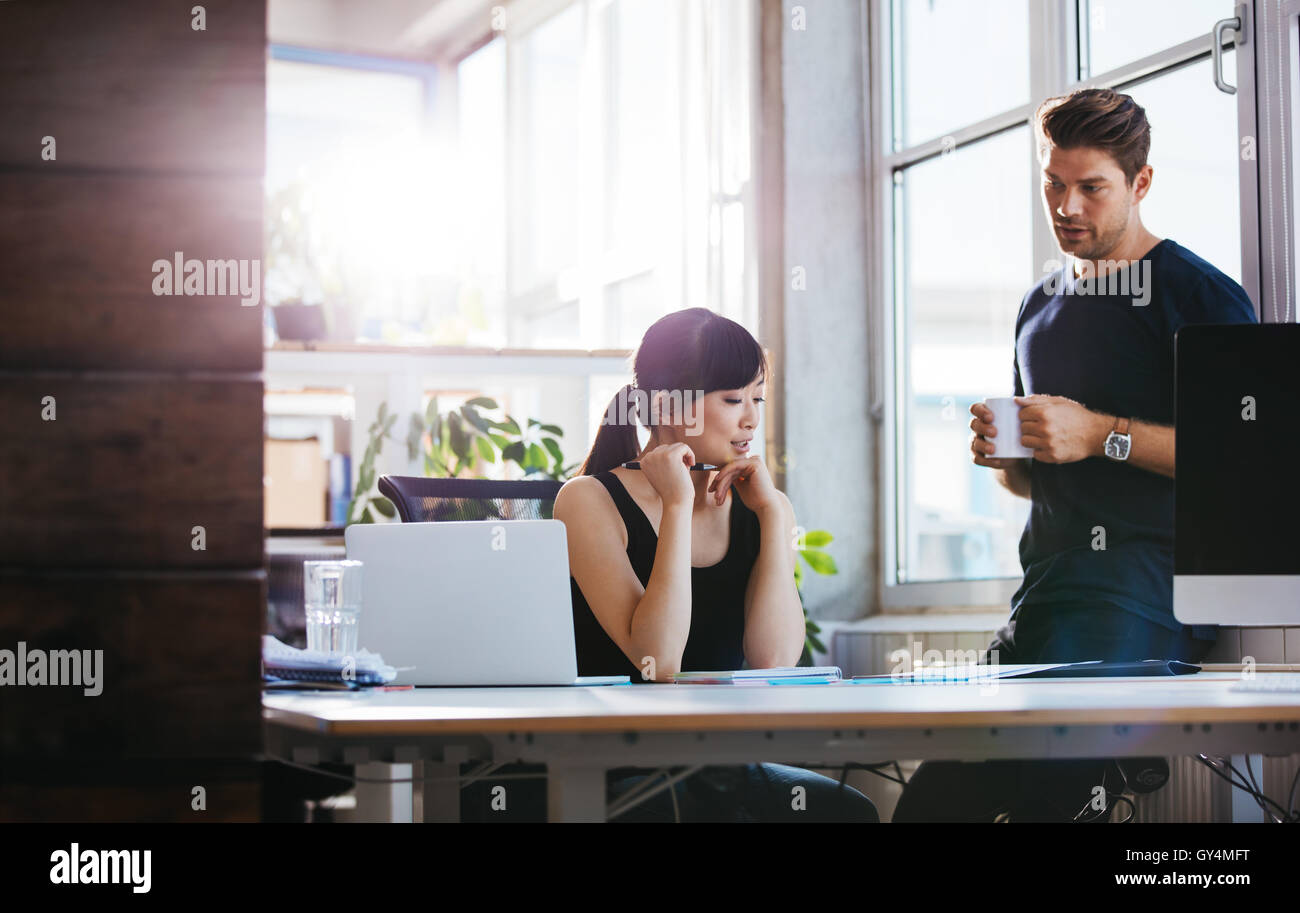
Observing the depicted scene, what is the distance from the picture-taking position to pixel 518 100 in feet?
19.6

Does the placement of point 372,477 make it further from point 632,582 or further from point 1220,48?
point 1220,48

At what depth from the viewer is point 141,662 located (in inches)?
39.6

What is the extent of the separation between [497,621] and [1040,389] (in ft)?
4.40

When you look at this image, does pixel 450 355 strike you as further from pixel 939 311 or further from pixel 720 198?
pixel 939 311

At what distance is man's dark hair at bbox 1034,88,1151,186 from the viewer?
96.7 inches

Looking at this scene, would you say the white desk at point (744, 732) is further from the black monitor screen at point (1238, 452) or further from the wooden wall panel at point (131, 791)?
the black monitor screen at point (1238, 452)

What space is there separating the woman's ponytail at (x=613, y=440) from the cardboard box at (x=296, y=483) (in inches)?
88.7

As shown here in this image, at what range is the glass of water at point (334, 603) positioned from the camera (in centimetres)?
167

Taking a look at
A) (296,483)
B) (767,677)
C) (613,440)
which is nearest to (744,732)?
(767,677)

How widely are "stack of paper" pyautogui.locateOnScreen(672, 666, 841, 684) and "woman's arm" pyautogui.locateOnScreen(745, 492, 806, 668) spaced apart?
346 millimetres

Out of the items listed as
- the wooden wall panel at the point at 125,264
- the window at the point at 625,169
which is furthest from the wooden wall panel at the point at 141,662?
the window at the point at 625,169

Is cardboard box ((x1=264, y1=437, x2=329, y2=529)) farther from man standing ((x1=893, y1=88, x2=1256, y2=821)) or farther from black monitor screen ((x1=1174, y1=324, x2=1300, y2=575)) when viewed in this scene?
black monitor screen ((x1=1174, y1=324, x2=1300, y2=575))

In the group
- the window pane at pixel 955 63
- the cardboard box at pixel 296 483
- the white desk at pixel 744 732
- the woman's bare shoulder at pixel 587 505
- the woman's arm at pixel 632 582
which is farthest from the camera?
the cardboard box at pixel 296 483
